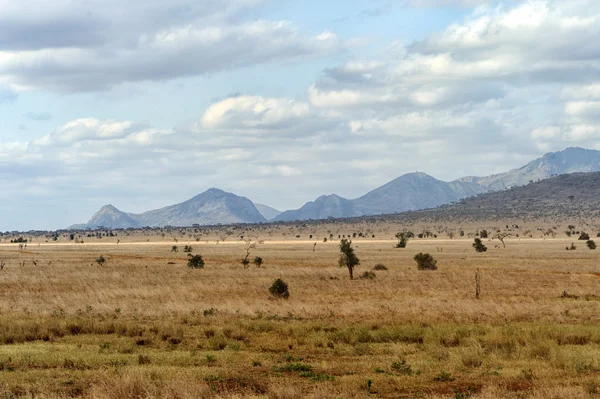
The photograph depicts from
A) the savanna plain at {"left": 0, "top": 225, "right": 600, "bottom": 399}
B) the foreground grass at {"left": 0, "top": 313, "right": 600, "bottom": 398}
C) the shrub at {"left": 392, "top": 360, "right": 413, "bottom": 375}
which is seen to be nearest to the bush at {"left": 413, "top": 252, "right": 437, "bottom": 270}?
the savanna plain at {"left": 0, "top": 225, "right": 600, "bottom": 399}

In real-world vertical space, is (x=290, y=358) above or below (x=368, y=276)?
above

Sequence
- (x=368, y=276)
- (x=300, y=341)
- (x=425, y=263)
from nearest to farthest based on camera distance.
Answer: (x=300, y=341)
(x=368, y=276)
(x=425, y=263)

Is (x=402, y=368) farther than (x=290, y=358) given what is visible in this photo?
No

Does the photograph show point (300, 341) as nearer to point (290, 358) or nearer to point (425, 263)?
point (290, 358)

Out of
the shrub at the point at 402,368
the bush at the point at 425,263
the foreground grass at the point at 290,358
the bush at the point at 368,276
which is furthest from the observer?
the bush at the point at 425,263

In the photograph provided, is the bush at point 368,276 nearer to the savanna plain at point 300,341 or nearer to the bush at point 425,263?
the savanna plain at point 300,341

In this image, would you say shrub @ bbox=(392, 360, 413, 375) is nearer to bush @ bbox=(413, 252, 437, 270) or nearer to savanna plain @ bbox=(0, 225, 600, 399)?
savanna plain @ bbox=(0, 225, 600, 399)

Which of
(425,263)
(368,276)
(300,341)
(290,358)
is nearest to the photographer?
(290,358)

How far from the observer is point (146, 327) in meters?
28.3

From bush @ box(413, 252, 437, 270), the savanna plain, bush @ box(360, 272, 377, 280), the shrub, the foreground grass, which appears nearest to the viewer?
the foreground grass

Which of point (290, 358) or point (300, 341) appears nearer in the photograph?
point (290, 358)

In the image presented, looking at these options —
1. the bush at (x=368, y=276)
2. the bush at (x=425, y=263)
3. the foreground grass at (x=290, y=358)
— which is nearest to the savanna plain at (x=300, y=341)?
the foreground grass at (x=290, y=358)

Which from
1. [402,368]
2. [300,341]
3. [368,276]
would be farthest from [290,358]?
[368,276]

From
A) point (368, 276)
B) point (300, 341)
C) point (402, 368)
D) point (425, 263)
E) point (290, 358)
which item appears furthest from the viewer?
point (425, 263)
